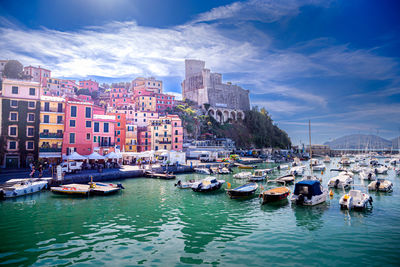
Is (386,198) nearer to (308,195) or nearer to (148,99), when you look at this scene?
(308,195)

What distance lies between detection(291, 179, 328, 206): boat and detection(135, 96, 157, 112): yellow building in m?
68.5

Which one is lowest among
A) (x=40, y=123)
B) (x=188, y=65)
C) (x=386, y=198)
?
(x=386, y=198)

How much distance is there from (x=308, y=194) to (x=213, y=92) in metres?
88.5

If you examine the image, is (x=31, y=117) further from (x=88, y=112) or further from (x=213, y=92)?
(x=213, y=92)

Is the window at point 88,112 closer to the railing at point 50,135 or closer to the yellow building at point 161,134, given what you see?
the railing at point 50,135

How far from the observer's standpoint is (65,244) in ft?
41.2

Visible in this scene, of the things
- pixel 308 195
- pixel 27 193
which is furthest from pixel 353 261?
pixel 27 193

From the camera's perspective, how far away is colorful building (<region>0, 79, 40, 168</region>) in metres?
34.6

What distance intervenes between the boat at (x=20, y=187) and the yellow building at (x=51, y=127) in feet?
34.4

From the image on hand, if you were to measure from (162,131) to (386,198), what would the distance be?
1849 inches

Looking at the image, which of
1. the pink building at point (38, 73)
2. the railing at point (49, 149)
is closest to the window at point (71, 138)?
the railing at point (49, 149)

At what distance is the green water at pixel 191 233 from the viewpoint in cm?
1112

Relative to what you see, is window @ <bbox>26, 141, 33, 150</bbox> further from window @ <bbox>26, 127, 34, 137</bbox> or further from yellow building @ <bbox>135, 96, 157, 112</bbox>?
yellow building @ <bbox>135, 96, 157, 112</bbox>

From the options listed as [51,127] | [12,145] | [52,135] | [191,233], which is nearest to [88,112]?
[51,127]
